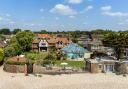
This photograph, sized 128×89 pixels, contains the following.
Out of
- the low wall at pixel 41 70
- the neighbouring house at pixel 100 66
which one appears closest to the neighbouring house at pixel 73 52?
the neighbouring house at pixel 100 66

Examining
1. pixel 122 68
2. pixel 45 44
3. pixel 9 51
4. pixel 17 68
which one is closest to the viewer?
pixel 17 68

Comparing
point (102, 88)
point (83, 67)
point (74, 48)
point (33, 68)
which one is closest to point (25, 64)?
point (33, 68)

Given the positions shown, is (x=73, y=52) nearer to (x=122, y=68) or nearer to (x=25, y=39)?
(x=25, y=39)

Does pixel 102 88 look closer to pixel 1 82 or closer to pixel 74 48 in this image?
pixel 1 82

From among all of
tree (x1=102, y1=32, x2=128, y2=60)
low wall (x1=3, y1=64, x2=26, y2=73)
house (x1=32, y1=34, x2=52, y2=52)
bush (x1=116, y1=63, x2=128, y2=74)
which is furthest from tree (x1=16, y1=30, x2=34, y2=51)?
bush (x1=116, y1=63, x2=128, y2=74)

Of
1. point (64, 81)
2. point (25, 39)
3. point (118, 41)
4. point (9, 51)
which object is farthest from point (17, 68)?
point (25, 39)

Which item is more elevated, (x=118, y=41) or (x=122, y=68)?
(x=118, y=41)

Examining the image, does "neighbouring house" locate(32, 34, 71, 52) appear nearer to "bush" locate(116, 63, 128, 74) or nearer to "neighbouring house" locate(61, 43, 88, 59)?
"neighbouring house" locate(61, 43, 88, 59)
